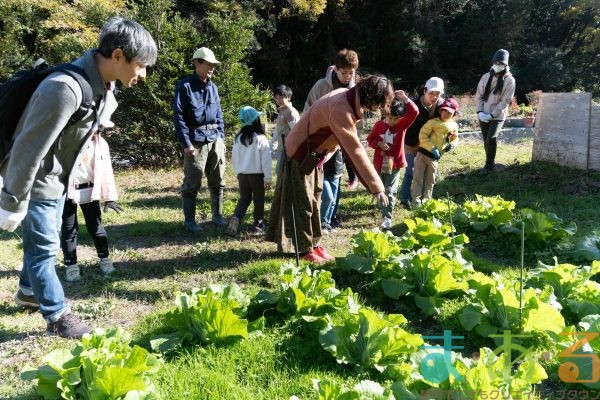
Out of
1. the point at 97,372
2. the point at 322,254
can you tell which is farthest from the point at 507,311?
the point at 97,372

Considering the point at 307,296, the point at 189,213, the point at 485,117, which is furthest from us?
the point at 485,117

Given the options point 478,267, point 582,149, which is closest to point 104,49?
point 478,267

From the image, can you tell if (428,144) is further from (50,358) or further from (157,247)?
(50,358)

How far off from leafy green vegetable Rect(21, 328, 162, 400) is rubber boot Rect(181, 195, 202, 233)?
320 cm

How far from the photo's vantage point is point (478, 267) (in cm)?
471

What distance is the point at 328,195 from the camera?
5480 millimetres

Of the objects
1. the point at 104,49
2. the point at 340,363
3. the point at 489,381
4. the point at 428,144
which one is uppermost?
the point at 104,49

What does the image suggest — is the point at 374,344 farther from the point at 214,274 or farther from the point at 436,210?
the point at 436,210

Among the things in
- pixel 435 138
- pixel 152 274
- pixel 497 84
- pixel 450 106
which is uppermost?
pixel 497 84

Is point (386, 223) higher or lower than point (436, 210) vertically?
lower

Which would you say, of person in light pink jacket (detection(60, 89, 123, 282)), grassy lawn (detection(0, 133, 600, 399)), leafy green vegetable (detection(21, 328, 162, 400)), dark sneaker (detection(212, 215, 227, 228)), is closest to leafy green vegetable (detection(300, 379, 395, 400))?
grassy lawn (detection(0, 133, 600, 399))

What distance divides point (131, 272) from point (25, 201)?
6.78 ft

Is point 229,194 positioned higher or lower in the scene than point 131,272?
higher

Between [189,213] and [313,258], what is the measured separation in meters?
1.86
